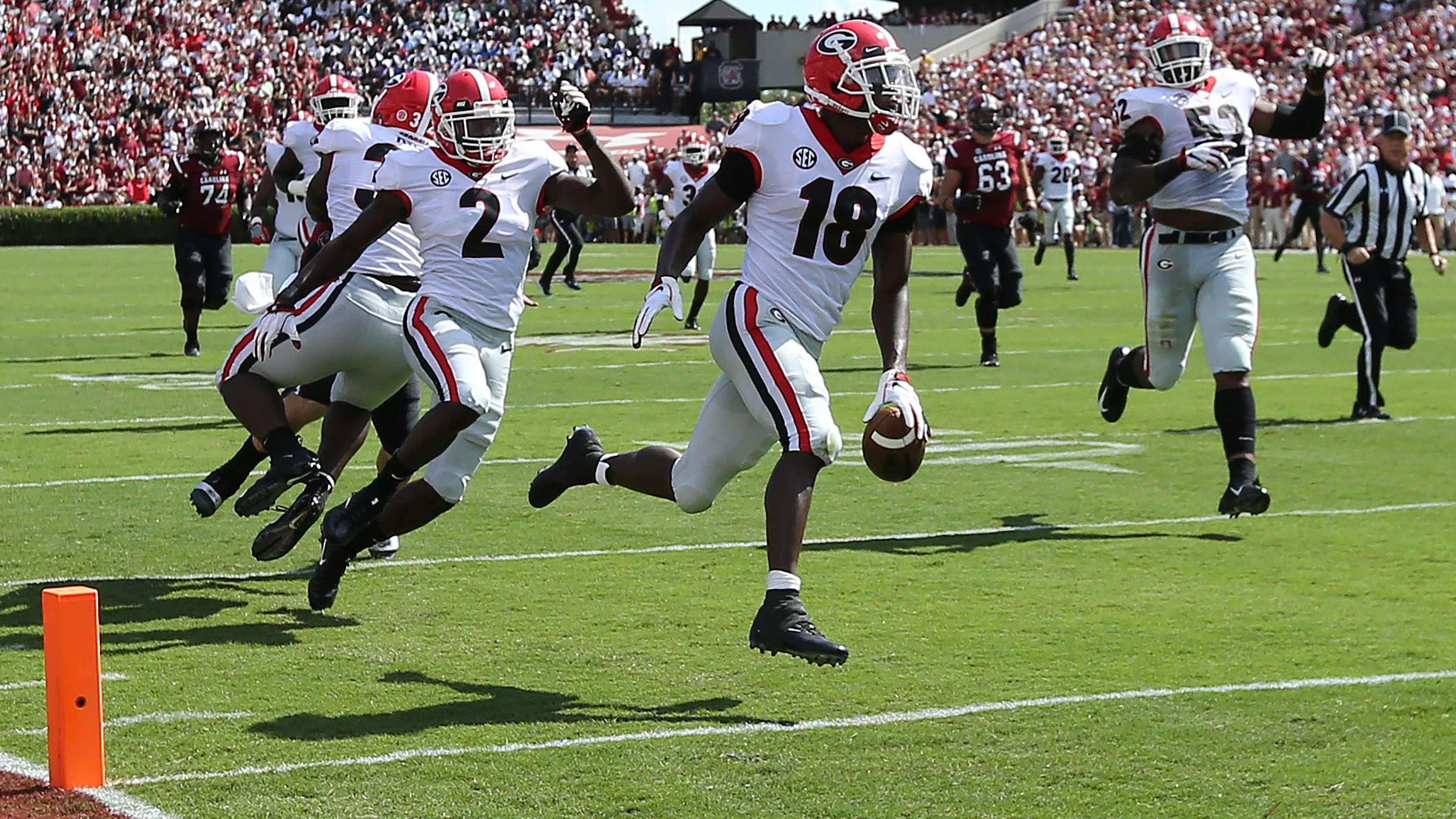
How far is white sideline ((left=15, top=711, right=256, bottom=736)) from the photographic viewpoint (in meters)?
4.80

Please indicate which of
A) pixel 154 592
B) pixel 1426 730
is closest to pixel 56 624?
pixel 154 592

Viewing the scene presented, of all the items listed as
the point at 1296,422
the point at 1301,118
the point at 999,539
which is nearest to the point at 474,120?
the point at 999,539

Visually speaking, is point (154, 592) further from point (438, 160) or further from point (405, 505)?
point (438, 160)

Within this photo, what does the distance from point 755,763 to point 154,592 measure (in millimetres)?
2796

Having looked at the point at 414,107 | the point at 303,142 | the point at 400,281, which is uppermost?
the point at 414,107

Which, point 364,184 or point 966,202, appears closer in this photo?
point 364,184

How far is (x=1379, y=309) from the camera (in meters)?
11.7

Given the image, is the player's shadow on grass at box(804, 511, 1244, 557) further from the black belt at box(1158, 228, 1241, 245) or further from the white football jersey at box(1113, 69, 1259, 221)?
the white football jersey at box(1113, 69, 1259, 221)

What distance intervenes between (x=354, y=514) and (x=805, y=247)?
1.64 meters

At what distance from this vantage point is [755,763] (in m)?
4.47

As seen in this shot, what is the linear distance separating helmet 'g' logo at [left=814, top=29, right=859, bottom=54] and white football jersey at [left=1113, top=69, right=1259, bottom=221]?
2791 millimetres

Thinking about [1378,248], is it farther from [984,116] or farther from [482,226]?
[482,226]

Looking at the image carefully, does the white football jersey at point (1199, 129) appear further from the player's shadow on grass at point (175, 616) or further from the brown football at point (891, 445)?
the player's shadow on grass at point (175, 616)

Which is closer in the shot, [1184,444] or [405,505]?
[405,505]
